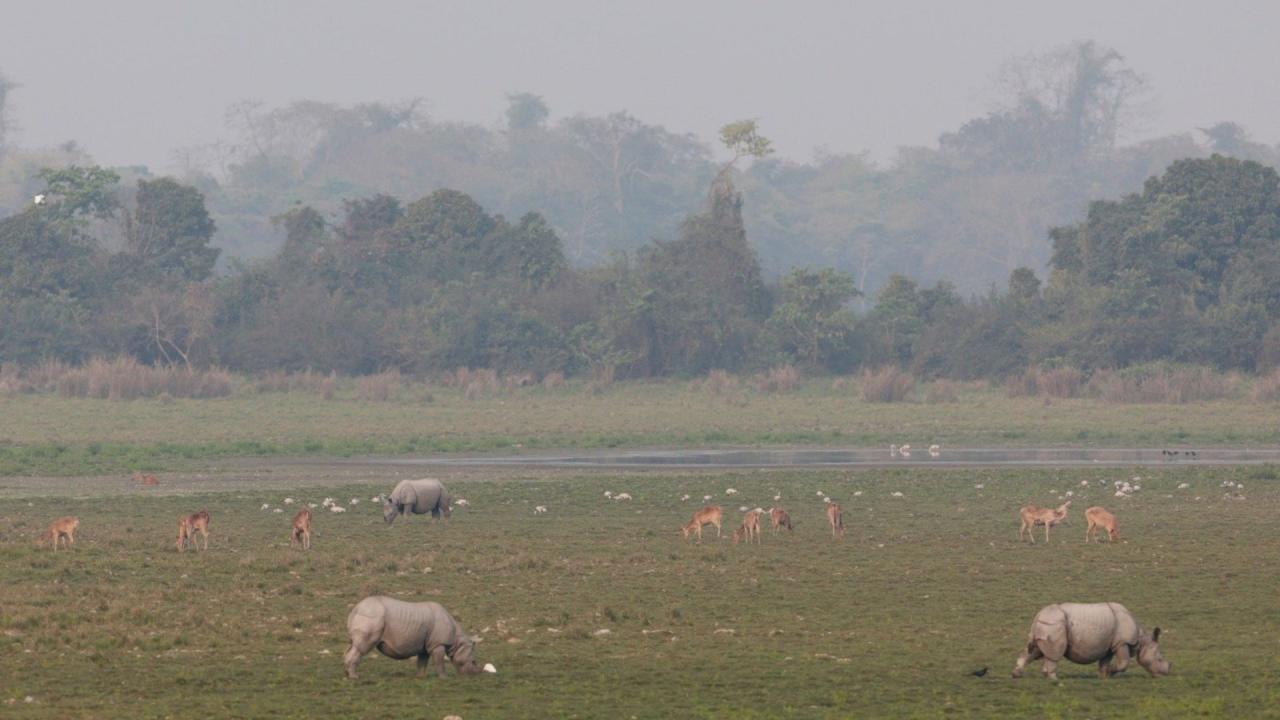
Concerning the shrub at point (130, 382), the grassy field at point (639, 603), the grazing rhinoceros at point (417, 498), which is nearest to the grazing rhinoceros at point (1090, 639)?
the grassy field at point (639, 603)

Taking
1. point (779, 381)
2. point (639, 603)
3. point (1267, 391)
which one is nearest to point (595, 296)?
point (779, 381)

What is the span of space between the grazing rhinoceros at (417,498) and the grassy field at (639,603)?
27 cm

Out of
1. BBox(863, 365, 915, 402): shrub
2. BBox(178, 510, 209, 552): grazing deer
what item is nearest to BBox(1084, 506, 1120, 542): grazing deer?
BBox(178, 510, 209, 552): grazing deer

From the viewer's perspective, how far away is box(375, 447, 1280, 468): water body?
133 ft

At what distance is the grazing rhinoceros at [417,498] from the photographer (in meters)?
28.9

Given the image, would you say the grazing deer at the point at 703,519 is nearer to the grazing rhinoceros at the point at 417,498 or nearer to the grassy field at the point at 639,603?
the grassy field at the point at 639,603

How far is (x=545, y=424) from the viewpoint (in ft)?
179

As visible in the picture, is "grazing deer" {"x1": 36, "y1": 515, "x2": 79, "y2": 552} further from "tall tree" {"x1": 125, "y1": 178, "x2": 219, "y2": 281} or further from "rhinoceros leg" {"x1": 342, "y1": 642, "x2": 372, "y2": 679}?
"tall tree" {"x1": 125, "y1": 178, "x2": 219, "y2": 281}

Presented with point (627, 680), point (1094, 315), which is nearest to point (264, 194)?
point (1094, 315)

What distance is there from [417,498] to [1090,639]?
51.3 feet

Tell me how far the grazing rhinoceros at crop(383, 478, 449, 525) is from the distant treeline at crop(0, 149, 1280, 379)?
40.9m

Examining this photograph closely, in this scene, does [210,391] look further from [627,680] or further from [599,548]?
[627,680]

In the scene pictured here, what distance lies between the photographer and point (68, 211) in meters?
80.1

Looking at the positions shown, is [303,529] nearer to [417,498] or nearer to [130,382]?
[417,498]
